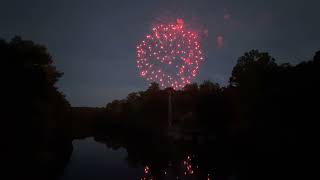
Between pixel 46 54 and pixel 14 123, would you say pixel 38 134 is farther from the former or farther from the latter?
pixel 46 54

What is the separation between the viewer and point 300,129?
42750mm

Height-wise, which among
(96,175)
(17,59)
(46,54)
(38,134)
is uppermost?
(46,54)

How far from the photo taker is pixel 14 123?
3803 centimetres

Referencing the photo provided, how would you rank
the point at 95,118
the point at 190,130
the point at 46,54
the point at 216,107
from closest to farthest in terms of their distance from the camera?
1. the point at 46,54
2. the point at 190,130
3. the point at 216,107
4. the point at 95,118

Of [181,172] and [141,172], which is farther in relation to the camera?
[141,172]

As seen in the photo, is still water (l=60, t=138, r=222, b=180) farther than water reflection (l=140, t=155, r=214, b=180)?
Yes

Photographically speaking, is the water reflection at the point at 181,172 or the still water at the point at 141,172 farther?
the still water at the point at 141,172

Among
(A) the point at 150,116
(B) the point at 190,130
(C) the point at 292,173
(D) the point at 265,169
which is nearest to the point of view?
(C) the point at 292,173

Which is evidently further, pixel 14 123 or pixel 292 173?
pixel 14 123

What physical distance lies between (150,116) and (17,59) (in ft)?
248

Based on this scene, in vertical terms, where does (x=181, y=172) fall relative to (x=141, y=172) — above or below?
above

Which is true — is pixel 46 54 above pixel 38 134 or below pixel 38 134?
above

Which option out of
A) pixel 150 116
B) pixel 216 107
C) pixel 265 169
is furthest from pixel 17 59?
pixel 150 116

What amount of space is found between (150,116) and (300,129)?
79.6 m
